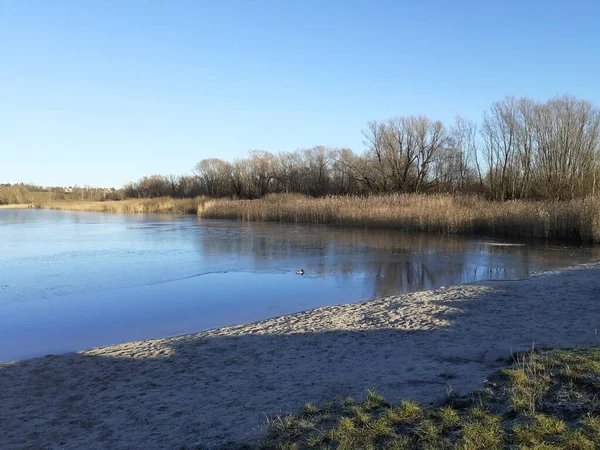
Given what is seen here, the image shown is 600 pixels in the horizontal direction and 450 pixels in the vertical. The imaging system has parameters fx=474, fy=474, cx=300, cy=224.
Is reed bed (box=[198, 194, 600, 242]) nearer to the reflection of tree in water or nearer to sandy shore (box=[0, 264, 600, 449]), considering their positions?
the reflection of tree in water

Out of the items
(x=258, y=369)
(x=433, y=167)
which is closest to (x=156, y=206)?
(x=433, y=167)

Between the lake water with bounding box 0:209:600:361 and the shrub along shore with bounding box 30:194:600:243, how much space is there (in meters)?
1.85

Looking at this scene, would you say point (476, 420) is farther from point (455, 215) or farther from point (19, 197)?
point (19, 197)

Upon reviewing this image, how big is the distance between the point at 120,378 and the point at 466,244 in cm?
1666

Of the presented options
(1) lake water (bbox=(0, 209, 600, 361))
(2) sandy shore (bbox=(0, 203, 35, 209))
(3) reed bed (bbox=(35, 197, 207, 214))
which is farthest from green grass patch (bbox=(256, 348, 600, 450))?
(2) sandy shore (bbox=(0, 203, 35, 209))

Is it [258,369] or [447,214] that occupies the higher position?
[447,214]

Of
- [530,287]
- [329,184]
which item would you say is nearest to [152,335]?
[530,287]

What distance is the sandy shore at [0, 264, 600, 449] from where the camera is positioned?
3924 mm

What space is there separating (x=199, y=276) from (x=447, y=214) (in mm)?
15193

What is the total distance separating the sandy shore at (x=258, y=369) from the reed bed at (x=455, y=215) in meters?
13.2

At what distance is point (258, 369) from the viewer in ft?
17.3

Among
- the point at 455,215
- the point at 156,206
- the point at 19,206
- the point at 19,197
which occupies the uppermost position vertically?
the point at 19,197

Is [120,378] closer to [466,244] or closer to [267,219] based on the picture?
[466,244]

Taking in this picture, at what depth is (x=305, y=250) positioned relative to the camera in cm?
1772
